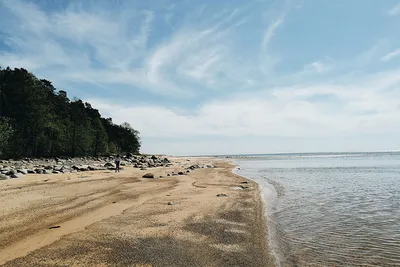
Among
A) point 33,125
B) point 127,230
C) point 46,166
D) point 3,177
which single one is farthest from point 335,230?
point 33,125

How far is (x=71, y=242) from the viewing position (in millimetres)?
7348

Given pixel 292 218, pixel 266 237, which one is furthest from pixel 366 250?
pixel 292 218

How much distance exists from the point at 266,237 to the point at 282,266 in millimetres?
2221

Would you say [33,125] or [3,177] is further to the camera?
[33,125]

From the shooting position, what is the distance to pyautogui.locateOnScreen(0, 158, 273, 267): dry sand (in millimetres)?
6461

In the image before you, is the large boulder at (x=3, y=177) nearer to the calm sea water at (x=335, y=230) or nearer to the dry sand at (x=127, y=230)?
the dry sand at (x=127, y=230)

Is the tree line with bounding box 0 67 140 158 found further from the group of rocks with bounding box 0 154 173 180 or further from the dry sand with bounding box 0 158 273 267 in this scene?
the dry sand with bounding box 0 158 273 267

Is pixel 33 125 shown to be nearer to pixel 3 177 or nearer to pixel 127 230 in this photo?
pixel 3 177

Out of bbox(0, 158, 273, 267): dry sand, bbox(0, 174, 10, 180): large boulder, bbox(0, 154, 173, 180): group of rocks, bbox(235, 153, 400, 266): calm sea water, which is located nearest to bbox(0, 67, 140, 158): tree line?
bbox(0, 154, 173, 180): group of rocks

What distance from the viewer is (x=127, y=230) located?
28.4 ft

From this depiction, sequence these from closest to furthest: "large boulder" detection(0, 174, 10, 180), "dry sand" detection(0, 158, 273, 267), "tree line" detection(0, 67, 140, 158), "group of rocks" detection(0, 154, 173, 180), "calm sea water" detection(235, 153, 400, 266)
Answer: "dry sand" detection(0, 158, 273, 267)
"calm sea water" detection(235, 153, 400, 266)
"large boulder" detection(0, 174, 10, 180)
"group of rocks" detection(0, 154, 173, 180)
"tree line" detection(0, 67, 140, 158)

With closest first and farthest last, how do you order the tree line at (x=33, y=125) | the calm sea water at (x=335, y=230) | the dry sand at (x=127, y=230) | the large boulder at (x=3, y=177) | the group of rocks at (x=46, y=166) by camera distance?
1. the dry sand at (x=127, y=230)
2. the calm sea water at (x=335, y=230)
3. the large boulder at (x=3, y=177)
4. the group of rocks at (x=46, y=166)
5. the tree line at (x=33, y=125)

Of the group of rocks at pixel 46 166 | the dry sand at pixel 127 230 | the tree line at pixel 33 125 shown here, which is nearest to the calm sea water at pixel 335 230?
the dry sand at pixel 127 230

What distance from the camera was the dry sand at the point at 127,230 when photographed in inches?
254
